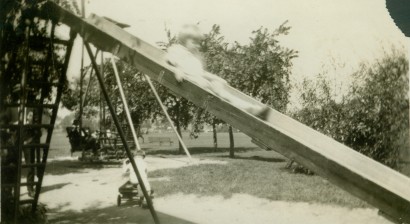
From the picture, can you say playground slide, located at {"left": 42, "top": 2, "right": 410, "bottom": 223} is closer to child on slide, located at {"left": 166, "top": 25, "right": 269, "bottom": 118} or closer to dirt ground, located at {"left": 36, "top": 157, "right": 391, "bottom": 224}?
child on slide, located at {"left": 166, "top": 25, "right": 269, "bottom": 118}

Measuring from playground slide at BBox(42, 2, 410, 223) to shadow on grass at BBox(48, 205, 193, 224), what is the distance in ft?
11.8

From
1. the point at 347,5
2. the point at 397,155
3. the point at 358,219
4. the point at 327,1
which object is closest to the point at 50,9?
the point at 327,1

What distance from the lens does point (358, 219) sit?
5258mm

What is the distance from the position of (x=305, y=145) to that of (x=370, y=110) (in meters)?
7.69

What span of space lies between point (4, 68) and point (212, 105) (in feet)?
10.5

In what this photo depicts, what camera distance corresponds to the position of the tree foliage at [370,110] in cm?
738

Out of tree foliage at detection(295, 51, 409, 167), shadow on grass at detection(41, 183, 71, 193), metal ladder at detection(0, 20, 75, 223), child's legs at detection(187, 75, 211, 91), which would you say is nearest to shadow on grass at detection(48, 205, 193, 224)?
metal ladder at detection(0, 20, 75, 223)

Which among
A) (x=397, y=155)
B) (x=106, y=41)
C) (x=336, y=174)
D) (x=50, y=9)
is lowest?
(x=397, y=155)

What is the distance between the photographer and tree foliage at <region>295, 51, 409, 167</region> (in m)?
7.38

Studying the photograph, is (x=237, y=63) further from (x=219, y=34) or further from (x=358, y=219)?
(x=358, y=219)

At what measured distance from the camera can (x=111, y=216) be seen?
5.78 metres

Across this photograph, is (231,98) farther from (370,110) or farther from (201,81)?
(370,110)

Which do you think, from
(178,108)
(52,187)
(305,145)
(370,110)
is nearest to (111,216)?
(52,187)

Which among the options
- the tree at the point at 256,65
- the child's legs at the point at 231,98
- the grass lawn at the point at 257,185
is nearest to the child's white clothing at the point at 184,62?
the child's legs at the point at 231,98
